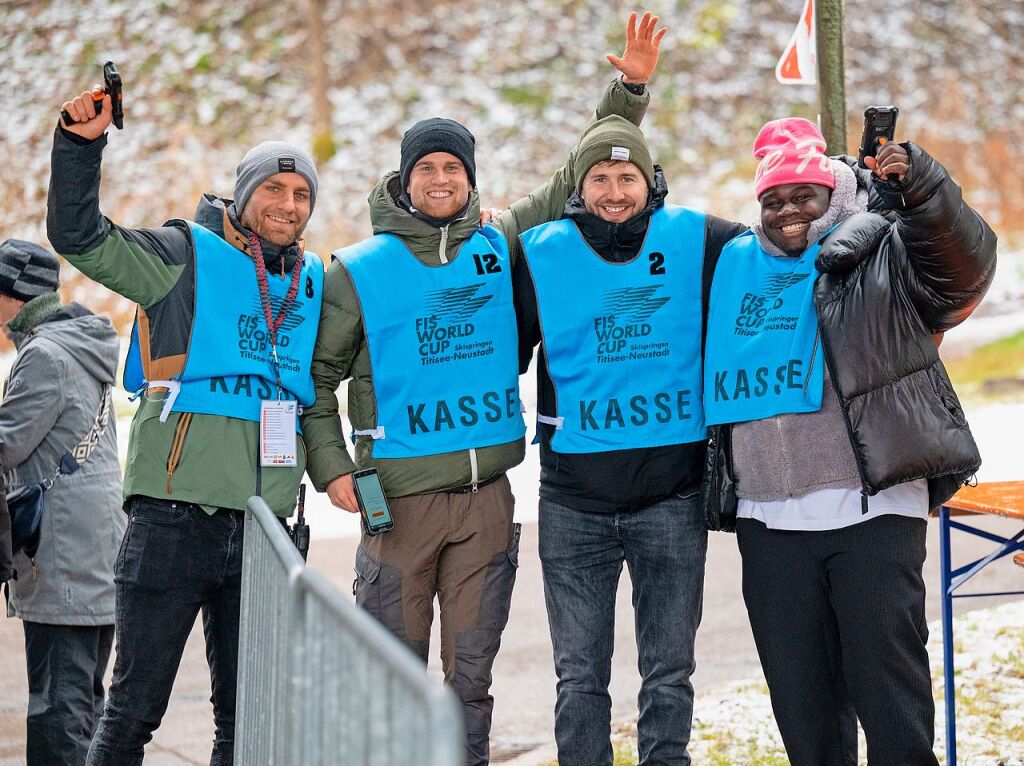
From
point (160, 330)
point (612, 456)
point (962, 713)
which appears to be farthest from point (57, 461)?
point (962, 713)

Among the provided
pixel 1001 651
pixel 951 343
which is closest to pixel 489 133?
pixel 951 343

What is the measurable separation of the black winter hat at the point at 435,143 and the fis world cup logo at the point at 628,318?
0.64 meters

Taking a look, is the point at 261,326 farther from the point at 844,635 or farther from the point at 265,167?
the point at 844,635

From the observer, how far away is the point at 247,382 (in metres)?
4.04

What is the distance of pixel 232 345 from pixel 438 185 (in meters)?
0.84

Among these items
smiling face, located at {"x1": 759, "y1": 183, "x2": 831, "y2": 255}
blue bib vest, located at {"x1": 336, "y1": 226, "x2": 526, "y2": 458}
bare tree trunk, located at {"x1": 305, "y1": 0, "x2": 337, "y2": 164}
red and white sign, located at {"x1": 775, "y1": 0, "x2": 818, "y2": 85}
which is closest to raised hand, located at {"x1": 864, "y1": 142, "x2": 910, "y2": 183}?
smiling face, located at {"x1": 759, "y1": 183, "x2": 831, "y2": 255}

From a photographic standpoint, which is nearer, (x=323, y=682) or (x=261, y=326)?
(x=323, y=682)

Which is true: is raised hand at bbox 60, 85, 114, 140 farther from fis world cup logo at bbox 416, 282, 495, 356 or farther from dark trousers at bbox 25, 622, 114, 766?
dark trousers at bbox 25, 622, 114, 766

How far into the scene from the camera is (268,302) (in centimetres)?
410

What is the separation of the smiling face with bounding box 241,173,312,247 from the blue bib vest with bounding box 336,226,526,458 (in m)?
0.21

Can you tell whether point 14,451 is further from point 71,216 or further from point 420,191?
point 420,191

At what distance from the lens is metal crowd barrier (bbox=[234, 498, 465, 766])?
1.79 m

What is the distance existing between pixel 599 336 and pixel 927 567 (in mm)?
4765

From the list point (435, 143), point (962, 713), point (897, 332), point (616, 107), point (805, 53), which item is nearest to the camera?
point (897, 332)
